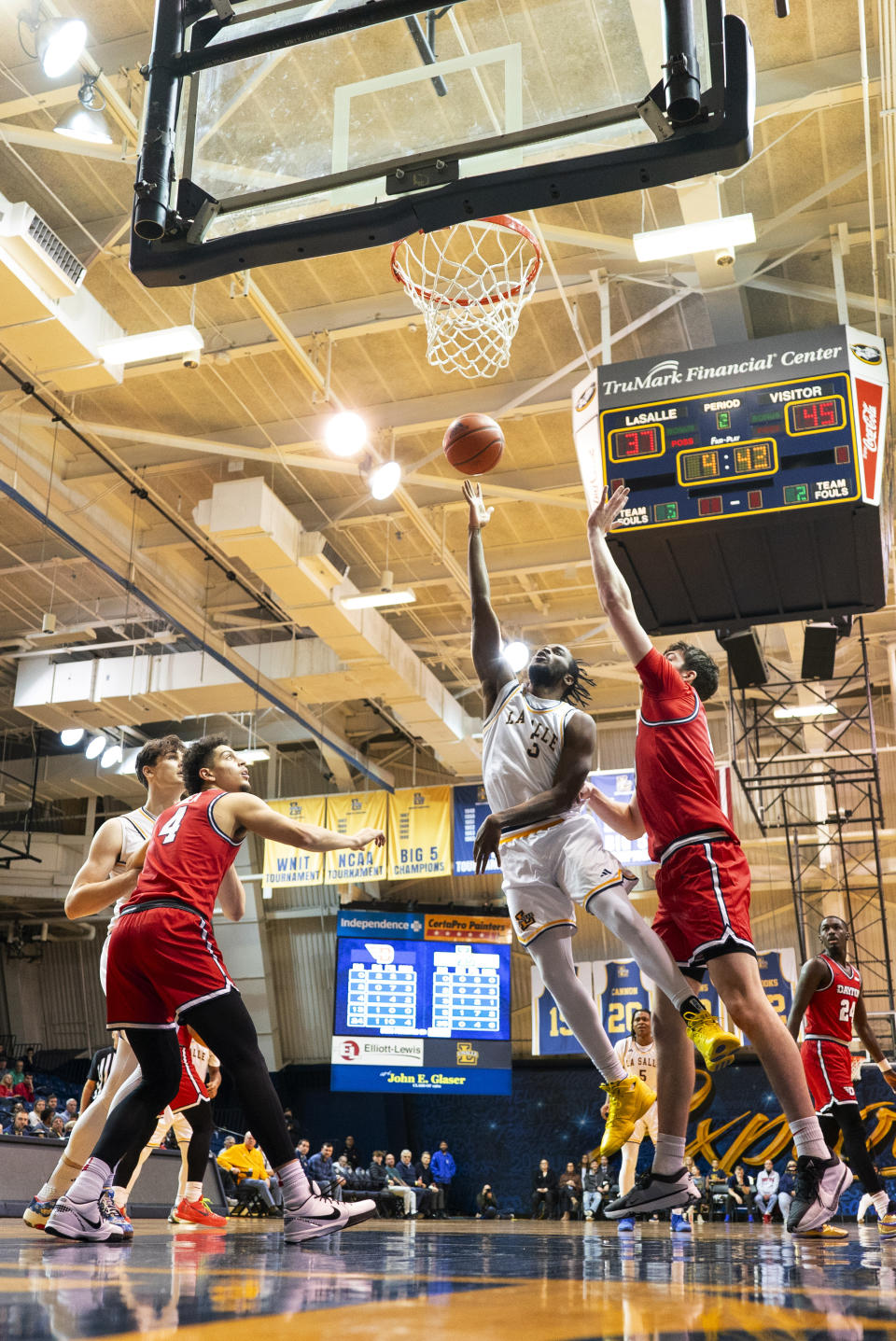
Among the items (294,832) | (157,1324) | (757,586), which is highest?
(757,586)

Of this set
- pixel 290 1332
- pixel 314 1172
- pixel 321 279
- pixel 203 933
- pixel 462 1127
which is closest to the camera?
pixel 290 1332

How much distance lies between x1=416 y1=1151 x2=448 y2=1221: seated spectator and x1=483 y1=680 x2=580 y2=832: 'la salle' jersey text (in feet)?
55.9

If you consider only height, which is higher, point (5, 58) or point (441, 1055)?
point (5, 58)

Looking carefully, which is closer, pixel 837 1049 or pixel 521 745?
pixel 521 745

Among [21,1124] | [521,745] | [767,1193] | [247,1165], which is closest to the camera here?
[521,745]

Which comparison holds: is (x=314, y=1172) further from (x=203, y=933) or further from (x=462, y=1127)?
(x=203, y=933)

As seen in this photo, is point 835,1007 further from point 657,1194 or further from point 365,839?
point 365,839

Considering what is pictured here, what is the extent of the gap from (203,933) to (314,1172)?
50.3ft

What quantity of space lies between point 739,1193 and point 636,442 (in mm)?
14578

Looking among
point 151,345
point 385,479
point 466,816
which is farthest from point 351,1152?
point 151,345

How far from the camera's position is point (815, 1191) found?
12.5ft

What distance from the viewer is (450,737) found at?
17625 millimetres

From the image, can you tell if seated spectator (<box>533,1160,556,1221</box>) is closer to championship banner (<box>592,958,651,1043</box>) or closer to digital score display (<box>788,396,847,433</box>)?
championship banner (<box>592,958,651,1043</box>)

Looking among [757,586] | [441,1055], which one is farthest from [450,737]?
[757,586]
